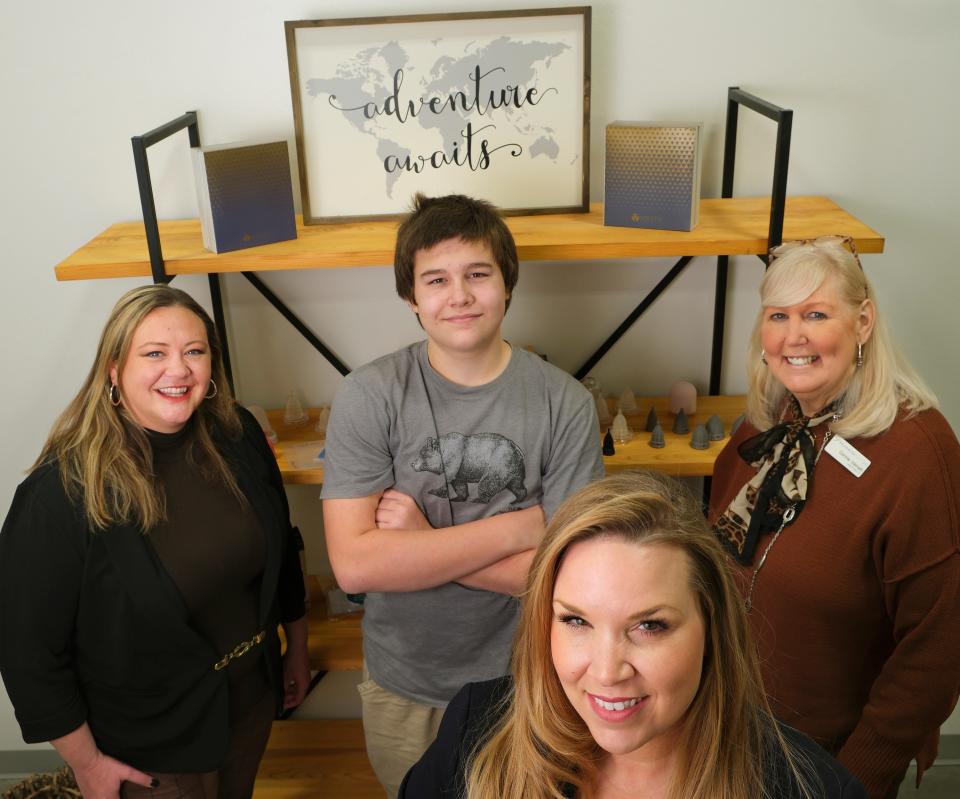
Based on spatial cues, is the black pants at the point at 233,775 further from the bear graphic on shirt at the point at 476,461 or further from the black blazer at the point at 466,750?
the black blazer at the point at 466,750

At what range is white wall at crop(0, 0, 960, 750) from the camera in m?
2.32

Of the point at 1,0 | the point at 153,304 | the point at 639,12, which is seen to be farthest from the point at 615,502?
the point at 1,0

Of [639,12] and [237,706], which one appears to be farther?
[639,12]

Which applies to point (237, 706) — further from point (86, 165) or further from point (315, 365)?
point (86, 165)

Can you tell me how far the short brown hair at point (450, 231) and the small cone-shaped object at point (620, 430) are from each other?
69 centimetres

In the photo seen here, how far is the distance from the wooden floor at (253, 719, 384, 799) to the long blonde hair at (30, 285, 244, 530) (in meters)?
1.42

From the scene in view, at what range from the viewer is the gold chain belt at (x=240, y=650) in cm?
202

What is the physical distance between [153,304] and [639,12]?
1.34m

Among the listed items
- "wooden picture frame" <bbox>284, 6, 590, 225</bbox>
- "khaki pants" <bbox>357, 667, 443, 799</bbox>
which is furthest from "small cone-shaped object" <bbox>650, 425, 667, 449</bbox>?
"khaki pants" <bbox>357, 667, 443, 799</bbox>

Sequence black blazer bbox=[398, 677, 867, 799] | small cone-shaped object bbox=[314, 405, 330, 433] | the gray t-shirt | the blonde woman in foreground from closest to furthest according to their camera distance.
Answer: the blonde woman in foreground, black blazer bbox=[398, 677, 867, 799], the gray t-shirt, small cone-shaped object bbox=[314, 405, 330, 433]

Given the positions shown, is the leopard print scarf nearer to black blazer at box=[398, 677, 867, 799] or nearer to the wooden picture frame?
black blazer at box=[398, 677, 867, 799]

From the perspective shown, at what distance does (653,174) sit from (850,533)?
909 millimetres

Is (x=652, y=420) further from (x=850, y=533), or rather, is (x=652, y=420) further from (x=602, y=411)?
(x=850, y=533)

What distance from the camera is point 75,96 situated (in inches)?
94.3
